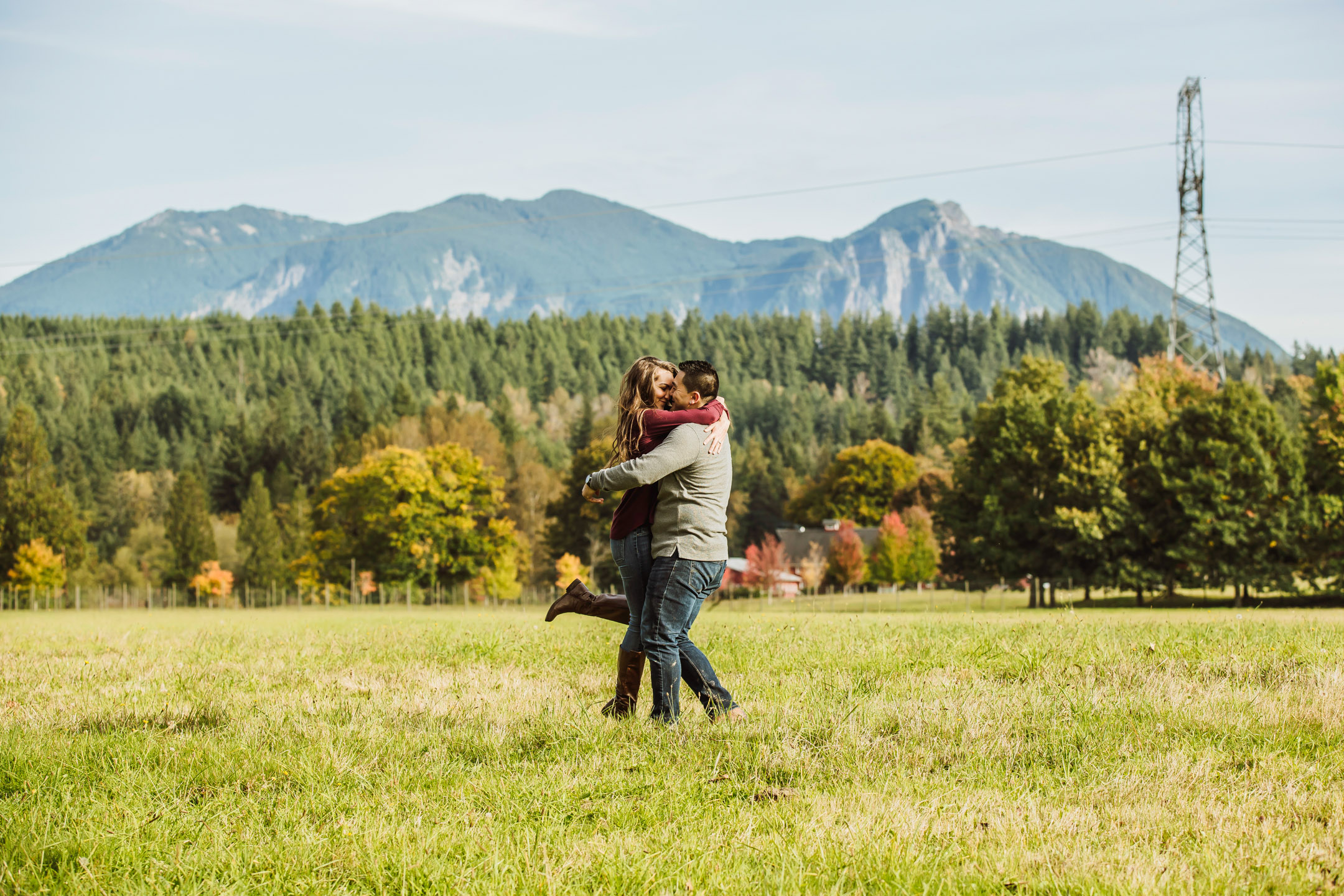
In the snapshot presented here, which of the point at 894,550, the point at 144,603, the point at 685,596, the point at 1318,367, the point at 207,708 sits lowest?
the point at 144,603

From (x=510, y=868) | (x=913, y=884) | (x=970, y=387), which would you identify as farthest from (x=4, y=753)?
(x=970, y=387)

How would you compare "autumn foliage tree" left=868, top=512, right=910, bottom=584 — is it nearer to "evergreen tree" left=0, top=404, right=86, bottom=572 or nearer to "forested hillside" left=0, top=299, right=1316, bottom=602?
"forested hillside" left=0, top=299, right=1316, bottom=602

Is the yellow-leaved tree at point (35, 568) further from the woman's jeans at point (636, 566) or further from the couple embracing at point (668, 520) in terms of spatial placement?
the woman's jeans at point (636, 566)

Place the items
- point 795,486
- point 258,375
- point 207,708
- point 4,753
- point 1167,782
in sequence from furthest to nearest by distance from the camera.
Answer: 1. point 258,375
2. point 795,486
3. point 207,708
4. point 4,753
5. point 1167,782

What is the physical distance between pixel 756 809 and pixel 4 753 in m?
4.07

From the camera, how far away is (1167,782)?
15.9 ft

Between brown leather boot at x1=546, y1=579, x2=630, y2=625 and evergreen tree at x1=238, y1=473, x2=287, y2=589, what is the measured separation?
82.1 m

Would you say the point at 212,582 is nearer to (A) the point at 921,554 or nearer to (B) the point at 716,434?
(A) the point at 921,554

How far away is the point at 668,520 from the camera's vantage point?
6621 mm

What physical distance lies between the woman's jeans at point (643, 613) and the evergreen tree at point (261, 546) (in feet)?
271

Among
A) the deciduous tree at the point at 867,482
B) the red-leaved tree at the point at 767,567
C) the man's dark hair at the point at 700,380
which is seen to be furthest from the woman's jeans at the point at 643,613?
the deciduous tree at the point at 867,482

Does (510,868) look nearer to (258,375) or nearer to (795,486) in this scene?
(795,486)

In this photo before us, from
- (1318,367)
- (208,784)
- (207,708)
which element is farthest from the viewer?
(1318,367)

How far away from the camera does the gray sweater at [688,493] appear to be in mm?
6445
